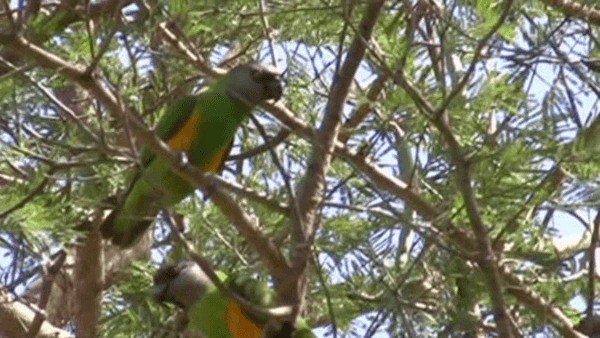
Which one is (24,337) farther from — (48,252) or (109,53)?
(109,53)

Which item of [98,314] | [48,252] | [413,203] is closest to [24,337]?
[98,314]

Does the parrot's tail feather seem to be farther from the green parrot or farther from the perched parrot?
the green parrot

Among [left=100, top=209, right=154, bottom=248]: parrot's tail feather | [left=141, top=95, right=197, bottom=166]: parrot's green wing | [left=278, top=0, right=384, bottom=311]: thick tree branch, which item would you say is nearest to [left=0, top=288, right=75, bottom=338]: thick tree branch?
[left=100, top=209, right=154, bottom=248]: parrot's tail feather

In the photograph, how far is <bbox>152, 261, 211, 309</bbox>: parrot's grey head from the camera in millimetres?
3570

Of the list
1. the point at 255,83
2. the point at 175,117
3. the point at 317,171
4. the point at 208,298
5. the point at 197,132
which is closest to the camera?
the point at 317,171

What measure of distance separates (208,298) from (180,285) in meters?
0.13

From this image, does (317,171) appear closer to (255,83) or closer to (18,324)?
(255,83)

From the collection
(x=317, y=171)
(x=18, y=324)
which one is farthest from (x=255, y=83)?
(x=18, y=324)

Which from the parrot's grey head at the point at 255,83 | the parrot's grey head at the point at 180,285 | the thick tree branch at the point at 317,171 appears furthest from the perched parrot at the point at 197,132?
the thick tree branch at the point at 317,171

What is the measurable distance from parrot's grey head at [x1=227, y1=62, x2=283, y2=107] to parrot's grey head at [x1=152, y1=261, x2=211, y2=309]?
0.48 m

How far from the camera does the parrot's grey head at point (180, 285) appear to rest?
11.7ft

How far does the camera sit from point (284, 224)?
3.49 meters

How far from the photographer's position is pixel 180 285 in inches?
141

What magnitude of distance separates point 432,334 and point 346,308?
0.91 feet
